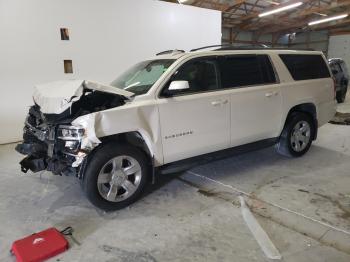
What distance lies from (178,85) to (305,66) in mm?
2378

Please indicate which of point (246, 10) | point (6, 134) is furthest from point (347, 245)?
point (246, 10)

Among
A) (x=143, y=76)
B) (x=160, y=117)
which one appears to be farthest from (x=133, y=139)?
Answer: (x=143, y=76)

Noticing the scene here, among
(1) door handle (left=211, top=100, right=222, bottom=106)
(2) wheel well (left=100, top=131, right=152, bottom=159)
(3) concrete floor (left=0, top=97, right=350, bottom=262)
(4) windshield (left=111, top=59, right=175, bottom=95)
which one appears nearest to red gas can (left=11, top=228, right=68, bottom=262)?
(3) concrete floor (left=0, top=97, right=350, bottom=262)

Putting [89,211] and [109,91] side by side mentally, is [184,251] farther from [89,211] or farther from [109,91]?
[109,91]

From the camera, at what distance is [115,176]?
9.61ft

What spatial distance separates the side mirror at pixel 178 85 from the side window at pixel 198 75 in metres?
0.04

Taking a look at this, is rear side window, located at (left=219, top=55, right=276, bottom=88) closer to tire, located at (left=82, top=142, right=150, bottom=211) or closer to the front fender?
the front fender

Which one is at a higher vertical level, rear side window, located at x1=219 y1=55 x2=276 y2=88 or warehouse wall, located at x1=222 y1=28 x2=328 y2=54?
warehouse wall, located at x1=222 y1=28 x2=328 y2=54

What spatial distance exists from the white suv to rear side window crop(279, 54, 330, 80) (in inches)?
1.0

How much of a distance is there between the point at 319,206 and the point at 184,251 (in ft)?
5.17

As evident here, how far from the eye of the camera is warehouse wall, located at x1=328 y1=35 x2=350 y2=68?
19.7m

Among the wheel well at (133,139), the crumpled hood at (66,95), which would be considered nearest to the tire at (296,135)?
the wheel well at (133,139)

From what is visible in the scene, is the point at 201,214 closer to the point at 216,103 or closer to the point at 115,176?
the point at 115,176

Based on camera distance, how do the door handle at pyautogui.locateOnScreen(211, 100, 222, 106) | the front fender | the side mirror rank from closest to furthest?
the front fender
the side mirror
the door handle at pyautogui.locateOnScreen(211, 100, 222, 106)
